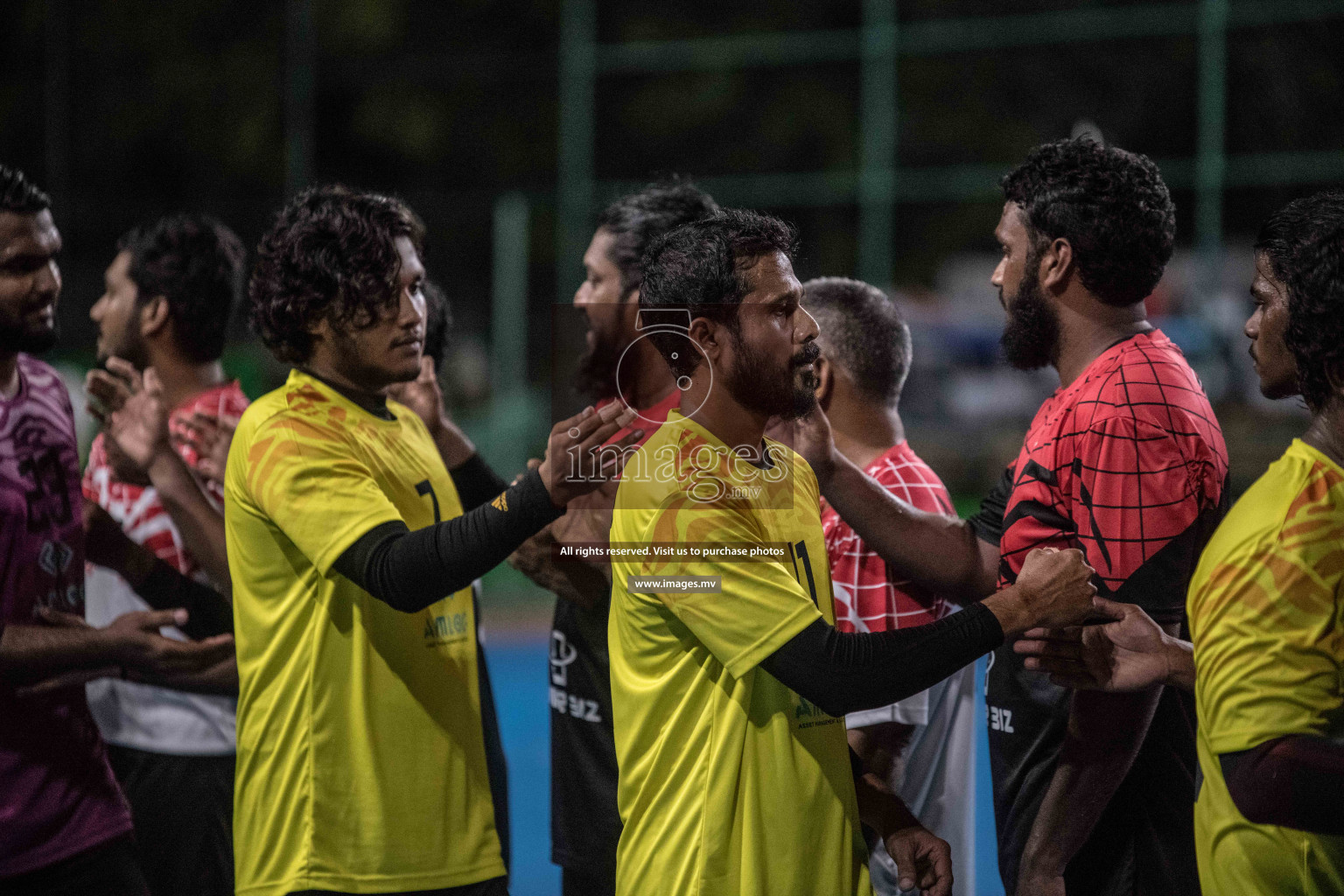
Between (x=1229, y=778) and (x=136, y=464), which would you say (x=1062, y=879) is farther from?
(x=136, y=464)

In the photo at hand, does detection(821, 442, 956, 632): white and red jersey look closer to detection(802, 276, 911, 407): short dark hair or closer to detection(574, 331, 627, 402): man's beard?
detection(802, 276, 911, 407): short dark hair

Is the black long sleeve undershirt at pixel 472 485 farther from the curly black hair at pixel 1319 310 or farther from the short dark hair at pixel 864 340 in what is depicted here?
the curly black hair at pixel 1319 310

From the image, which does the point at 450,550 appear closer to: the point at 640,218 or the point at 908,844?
the point at 908,844

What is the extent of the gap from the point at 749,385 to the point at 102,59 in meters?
22.0

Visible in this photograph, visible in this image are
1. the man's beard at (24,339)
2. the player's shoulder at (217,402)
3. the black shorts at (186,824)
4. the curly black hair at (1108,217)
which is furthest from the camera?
the player's shoulder at (217,402)

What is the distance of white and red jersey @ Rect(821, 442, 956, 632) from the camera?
2.85 metres

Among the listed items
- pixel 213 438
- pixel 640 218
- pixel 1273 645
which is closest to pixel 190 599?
pixel 213 438

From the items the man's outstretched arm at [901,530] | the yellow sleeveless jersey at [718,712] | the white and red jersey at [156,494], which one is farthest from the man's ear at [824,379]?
the white and red jersey at [156,494]

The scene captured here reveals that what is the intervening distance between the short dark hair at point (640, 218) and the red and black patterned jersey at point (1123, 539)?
115cm

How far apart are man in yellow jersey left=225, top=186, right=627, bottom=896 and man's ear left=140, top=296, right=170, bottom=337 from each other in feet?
3.79

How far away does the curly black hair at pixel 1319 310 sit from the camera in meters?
1.80

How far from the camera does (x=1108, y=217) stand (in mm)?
2551

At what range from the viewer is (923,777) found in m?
2.99

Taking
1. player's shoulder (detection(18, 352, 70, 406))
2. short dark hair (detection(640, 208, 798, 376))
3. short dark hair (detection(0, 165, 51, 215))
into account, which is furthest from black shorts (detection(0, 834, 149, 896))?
short dark hair (detection(640, 208, 798, 376))
